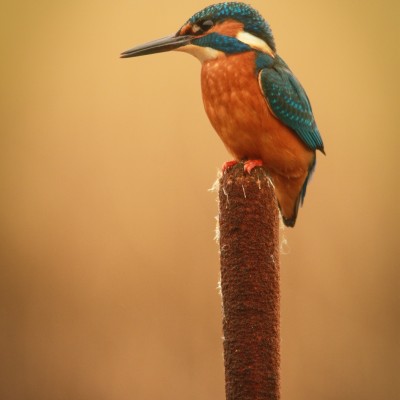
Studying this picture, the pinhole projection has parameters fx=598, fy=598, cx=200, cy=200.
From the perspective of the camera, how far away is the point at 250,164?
1005 mm

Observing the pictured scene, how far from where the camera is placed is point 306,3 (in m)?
1.48

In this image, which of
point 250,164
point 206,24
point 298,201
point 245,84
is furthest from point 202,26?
point 298,201

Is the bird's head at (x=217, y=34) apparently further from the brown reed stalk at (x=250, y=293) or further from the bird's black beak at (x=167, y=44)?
the brown reed stalk at (x=250, y=293)

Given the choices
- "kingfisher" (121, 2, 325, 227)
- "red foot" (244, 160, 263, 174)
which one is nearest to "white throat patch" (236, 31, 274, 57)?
"kingfisher" (121, 2, 325, 227)

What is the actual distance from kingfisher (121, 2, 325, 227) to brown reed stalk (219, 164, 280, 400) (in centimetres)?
15

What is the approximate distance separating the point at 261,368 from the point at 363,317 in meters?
0.81

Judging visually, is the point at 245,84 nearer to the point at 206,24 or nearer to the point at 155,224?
the point at 206,24

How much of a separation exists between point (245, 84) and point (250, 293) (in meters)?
0.38

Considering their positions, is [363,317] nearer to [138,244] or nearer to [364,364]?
[364,364]

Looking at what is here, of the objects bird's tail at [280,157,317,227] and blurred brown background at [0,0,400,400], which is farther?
blurred brown background at [0,0,400,400]

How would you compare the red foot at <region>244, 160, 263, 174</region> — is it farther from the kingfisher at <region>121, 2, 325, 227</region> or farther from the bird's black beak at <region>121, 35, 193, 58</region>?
the bird's black beak at <region>121, 35, 193, 58</region>

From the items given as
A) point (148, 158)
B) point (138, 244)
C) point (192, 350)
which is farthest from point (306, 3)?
point (192, 350)

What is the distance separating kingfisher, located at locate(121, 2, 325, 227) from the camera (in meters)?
1.05

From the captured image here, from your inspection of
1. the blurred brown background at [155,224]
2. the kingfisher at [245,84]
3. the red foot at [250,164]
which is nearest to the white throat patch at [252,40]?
the kingfisher at [245,84]
